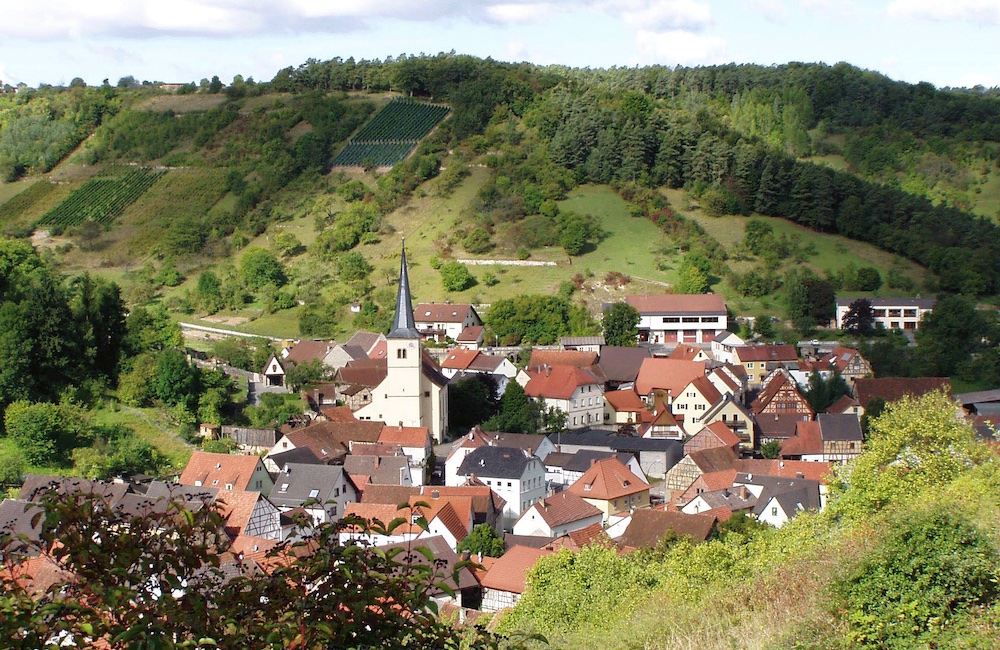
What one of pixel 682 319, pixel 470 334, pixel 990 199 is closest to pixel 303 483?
pixel 470 334

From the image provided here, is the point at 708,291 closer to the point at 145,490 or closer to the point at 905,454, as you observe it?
the point at 145,490

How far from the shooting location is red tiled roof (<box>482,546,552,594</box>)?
19688mm

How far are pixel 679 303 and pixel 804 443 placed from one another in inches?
620

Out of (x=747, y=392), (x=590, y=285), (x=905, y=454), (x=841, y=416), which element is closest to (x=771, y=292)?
(x=590, y=285)

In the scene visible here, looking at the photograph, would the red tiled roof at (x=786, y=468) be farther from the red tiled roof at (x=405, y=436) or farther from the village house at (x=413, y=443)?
the red tiled roof at (x=405, y=436)

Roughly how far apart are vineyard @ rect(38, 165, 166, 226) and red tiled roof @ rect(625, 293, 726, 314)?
3734cm

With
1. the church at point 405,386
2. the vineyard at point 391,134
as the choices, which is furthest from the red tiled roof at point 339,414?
the vineyard at point 391,134

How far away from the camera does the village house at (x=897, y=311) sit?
4759cm

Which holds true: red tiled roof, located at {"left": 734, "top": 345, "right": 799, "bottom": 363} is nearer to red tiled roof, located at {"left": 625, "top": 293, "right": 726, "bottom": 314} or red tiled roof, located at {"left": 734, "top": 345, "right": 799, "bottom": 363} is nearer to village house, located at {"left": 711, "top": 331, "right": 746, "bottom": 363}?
village house, located at {"left": 711, "top": 331, "right": 746, "bottom": 363}

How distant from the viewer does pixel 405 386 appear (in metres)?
33.8

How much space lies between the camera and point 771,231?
2217 inches

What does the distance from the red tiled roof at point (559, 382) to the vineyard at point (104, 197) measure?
3946 centimetres

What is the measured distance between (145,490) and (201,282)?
3106cm

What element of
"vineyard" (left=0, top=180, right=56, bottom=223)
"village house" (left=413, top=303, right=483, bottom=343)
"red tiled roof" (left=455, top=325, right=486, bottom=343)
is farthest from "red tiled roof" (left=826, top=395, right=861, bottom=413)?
"vineyard" (left=0, top=180, right=56, bottom=223)
